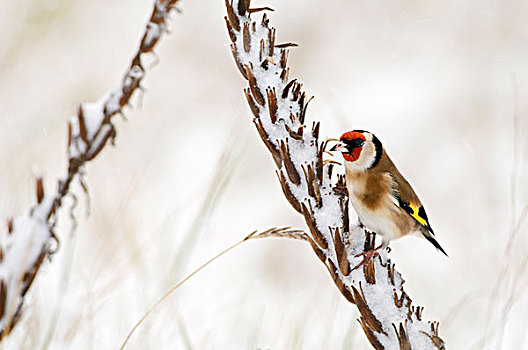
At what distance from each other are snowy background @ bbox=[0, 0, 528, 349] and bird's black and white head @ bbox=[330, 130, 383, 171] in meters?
1.44

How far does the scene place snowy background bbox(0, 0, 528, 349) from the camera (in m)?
3.45

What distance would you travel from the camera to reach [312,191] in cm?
82

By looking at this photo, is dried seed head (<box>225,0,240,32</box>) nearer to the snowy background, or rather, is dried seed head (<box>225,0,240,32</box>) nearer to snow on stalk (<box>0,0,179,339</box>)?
snow on stalk (<box>0,0,179,339</box>)

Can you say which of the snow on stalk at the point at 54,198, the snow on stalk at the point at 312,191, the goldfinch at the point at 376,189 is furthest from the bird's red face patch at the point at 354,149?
the snow on stalk at the point at 54,198

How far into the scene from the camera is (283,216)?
450 cm

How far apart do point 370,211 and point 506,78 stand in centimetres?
530

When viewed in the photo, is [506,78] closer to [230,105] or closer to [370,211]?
[230,105]

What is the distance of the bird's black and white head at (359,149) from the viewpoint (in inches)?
40.4

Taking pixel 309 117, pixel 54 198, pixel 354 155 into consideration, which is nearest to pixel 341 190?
pixel 354 155

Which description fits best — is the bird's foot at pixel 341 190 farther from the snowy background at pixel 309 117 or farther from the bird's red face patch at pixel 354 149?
the snowy background at pixel 309 117

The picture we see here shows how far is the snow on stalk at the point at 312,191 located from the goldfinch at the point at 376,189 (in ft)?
0.52

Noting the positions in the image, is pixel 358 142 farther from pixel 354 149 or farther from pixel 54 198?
pixel 54 198

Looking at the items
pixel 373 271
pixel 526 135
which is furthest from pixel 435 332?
pixel 526 135

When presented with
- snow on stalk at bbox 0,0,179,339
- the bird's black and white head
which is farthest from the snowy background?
snow on stalk at bbox 0,0,179,339
